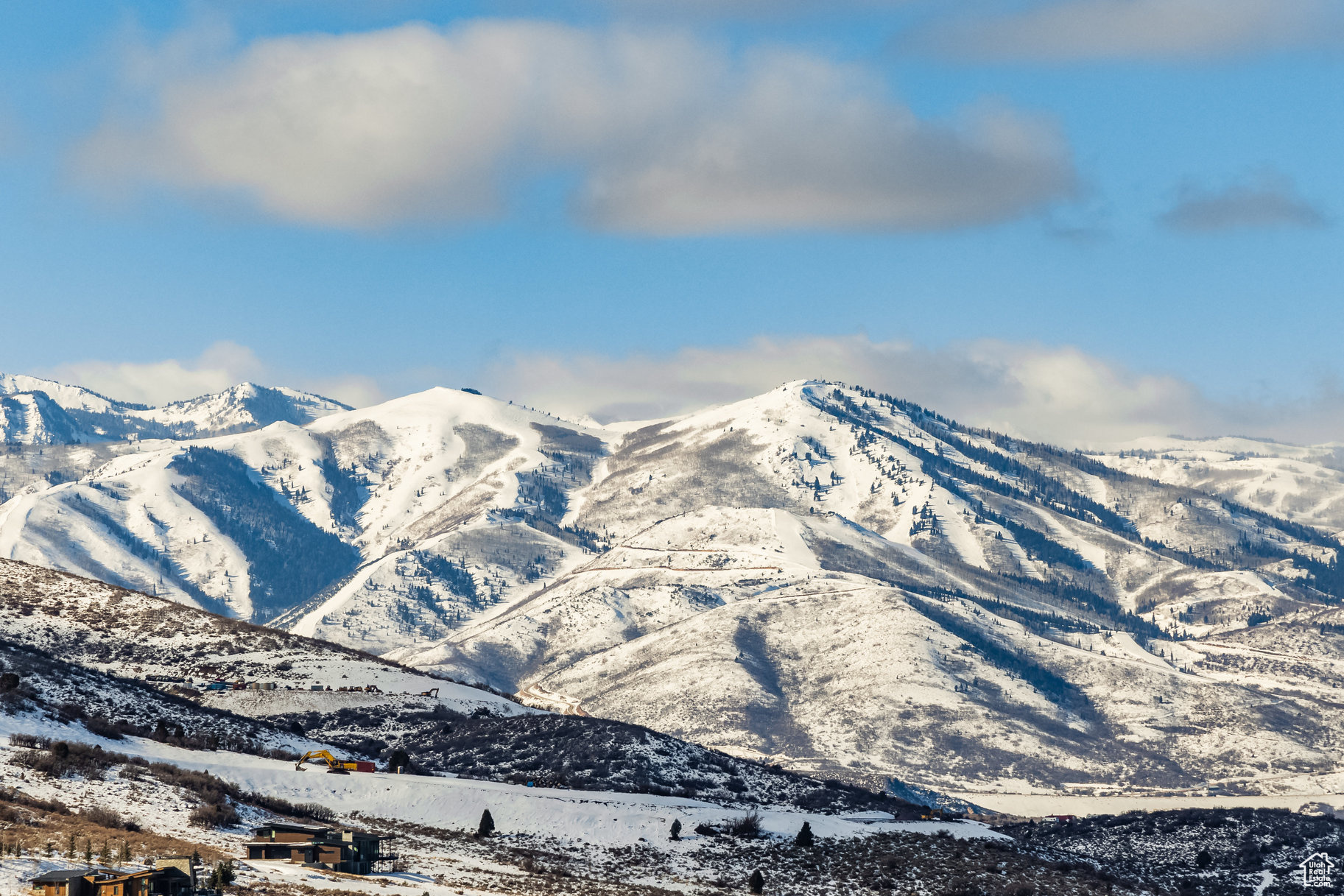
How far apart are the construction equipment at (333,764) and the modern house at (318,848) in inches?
791

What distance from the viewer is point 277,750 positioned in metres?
110

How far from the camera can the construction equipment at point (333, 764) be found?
325 feet

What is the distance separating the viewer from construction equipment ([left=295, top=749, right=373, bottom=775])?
9916 centimetres

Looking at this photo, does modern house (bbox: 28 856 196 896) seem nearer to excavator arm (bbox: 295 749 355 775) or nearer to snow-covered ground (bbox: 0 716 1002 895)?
snow-covered ground (bbox: 0 716 1002 895)

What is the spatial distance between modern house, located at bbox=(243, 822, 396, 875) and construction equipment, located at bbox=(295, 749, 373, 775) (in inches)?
791

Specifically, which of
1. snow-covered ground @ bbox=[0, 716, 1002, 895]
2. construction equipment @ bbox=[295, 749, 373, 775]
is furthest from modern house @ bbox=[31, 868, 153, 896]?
construction equipment @ bbox=[295, 749, 373, 775]

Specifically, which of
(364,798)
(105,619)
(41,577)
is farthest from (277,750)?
(41,577)

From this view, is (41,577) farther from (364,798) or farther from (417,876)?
(417,876)

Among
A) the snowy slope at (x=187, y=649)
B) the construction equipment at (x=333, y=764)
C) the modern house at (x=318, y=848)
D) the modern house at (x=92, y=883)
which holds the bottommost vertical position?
the modern house at (x=92, y=883)

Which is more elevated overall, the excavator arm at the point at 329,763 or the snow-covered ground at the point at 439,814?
the excavator arm at the point at 329,763

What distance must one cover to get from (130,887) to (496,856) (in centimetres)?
2869

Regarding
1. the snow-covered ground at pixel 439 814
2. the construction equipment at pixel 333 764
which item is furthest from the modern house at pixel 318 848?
the construction equipment at pixel 333 764

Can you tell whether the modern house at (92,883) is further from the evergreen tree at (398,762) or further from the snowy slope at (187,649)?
the snowy slope at (187,649)

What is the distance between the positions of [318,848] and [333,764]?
89.8 ft
